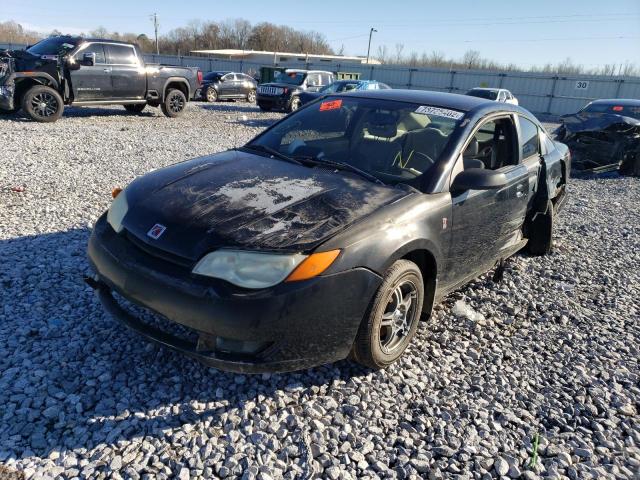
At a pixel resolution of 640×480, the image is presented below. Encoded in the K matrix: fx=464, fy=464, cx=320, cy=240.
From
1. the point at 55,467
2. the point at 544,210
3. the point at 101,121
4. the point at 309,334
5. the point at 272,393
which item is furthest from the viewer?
the point at 101,121

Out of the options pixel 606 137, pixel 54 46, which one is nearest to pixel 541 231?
pixel 606 137

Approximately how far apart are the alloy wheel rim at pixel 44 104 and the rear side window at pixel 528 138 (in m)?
10.8

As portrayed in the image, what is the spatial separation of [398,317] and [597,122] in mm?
8888

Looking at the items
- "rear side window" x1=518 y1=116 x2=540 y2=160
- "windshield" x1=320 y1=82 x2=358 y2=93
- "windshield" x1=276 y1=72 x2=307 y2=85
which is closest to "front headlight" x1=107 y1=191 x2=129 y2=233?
"rear side window" x1=518 y1=116 x2=540 y2=160

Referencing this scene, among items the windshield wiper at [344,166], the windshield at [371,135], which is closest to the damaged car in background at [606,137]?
the windshield at [371,135]

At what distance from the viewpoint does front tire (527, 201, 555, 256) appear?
448cm

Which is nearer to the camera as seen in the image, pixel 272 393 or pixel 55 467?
pixel 55 467

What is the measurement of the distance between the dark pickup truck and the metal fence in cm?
1906

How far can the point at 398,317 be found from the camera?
286 cm

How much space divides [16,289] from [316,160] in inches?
95.2

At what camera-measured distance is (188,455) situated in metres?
2.14

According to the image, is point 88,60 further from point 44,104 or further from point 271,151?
point 271,151

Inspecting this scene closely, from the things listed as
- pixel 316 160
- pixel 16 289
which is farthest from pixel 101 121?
pixel 316 160

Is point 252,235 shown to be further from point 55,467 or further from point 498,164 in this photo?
point 498,164
